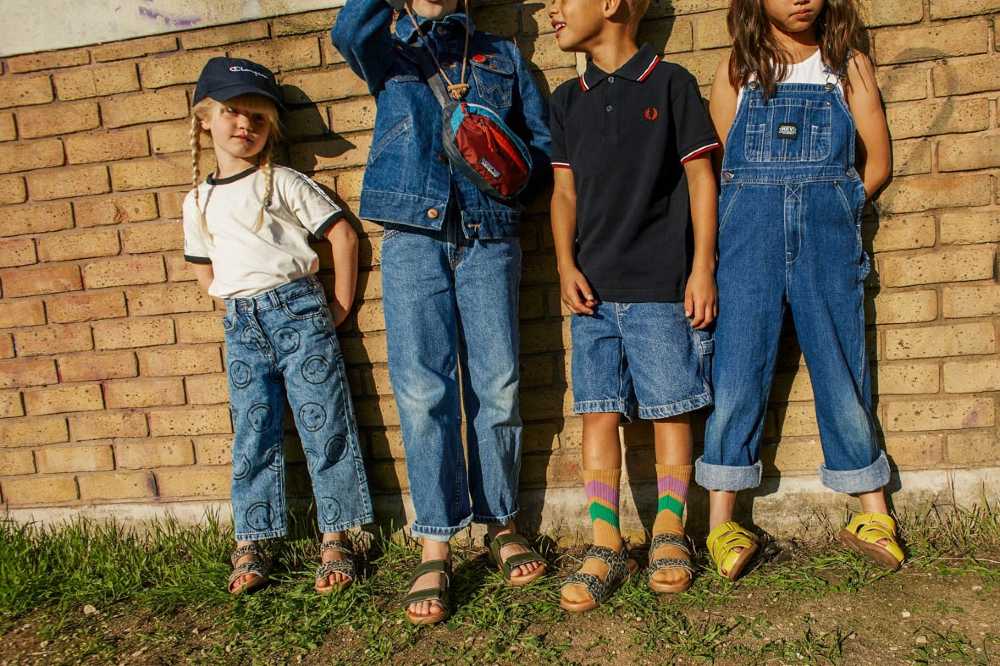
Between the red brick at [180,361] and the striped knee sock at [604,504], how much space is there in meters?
1.66

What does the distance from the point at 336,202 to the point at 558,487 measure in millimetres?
1503

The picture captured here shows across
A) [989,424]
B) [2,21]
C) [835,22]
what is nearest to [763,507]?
[989,424]

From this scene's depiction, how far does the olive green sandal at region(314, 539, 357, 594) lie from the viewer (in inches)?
111

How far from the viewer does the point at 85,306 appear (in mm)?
3189

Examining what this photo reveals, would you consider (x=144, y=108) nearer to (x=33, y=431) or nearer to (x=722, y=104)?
(x=33, y=431)

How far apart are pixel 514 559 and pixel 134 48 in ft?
8.37

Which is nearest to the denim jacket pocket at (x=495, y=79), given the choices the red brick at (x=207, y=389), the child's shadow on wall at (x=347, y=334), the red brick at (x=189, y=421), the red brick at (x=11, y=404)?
the child's shadow on wall at (x=347, y=334)

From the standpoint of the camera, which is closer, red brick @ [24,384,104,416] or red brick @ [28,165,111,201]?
red brick @ [28,165,111,201]

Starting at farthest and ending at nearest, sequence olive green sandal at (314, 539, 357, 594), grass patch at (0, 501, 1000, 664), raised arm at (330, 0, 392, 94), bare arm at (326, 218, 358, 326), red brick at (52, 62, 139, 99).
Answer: red brick at (52, 62, 139, 99), bare arm at (326, 218, 358, 326), olive green sandal at (314, 539, 357, 594), raised arm at (330, 0, 392, 94), grass patch at (0, 501, 1000, 664)

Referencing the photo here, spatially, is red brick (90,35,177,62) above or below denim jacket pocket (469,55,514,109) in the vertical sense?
above

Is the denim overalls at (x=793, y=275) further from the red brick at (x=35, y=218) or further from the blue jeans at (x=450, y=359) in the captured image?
the red brick at (x=35, y=218)

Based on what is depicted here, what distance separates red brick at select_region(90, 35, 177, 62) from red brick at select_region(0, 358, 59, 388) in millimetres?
1334

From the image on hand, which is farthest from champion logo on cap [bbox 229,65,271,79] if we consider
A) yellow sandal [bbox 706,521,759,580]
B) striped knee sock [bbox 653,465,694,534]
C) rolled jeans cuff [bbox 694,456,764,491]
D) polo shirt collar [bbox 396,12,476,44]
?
yellow sandal [bbox 706,521,759,580]

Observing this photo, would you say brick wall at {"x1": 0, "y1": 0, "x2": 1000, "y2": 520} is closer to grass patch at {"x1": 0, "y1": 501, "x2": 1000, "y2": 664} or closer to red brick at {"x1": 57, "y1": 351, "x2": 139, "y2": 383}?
red brick at {"x1": 57, "y1": 351, "x2": 139, "y2": 383}
